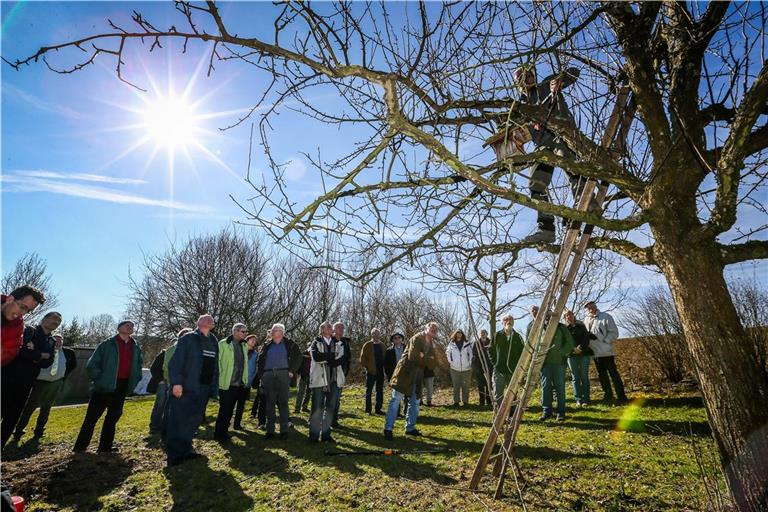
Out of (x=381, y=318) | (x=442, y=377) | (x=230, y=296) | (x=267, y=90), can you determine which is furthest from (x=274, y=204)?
(x=381, y=318)

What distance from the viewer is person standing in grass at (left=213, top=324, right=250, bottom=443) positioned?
6.73 metres

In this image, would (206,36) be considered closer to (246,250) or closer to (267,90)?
(267,90)

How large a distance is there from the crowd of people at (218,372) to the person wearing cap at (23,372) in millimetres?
15

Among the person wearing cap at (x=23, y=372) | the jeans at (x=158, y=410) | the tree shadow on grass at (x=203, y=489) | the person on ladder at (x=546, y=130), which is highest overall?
the person on ladder at (x=546, y=130)

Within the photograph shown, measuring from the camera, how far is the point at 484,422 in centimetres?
751

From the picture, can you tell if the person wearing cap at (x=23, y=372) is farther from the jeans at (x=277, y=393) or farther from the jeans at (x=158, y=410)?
the jeans at (x=277, y=393)

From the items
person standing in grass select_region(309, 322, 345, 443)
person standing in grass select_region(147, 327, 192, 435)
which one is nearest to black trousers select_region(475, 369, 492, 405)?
person standing in grass select_region(309, 322, 345, 443)

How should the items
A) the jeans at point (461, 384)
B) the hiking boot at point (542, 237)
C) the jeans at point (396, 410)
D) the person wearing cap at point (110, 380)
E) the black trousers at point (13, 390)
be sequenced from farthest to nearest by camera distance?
the jeans at point (461, 384)
the jeans at point (396, 410)
the person wearing cap at point (110, 380)
the black trousers at point (13, 390)
the hiking boot at point (542, 237)

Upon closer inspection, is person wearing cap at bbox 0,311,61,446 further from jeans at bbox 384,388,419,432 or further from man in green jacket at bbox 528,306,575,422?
man in green jacket at bbox 528,306,575,422

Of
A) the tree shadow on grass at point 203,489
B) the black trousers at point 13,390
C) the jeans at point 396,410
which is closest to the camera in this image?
the tree shadow on grass at point 203,489

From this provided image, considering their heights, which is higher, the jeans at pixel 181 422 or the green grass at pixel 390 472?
the jeans at pixel 181 422

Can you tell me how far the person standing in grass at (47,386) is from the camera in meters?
7.16

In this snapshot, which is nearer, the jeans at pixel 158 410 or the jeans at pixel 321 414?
the jeans at pixel 321 414

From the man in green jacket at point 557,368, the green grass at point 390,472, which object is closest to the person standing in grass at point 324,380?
the green grass at point 390,472
